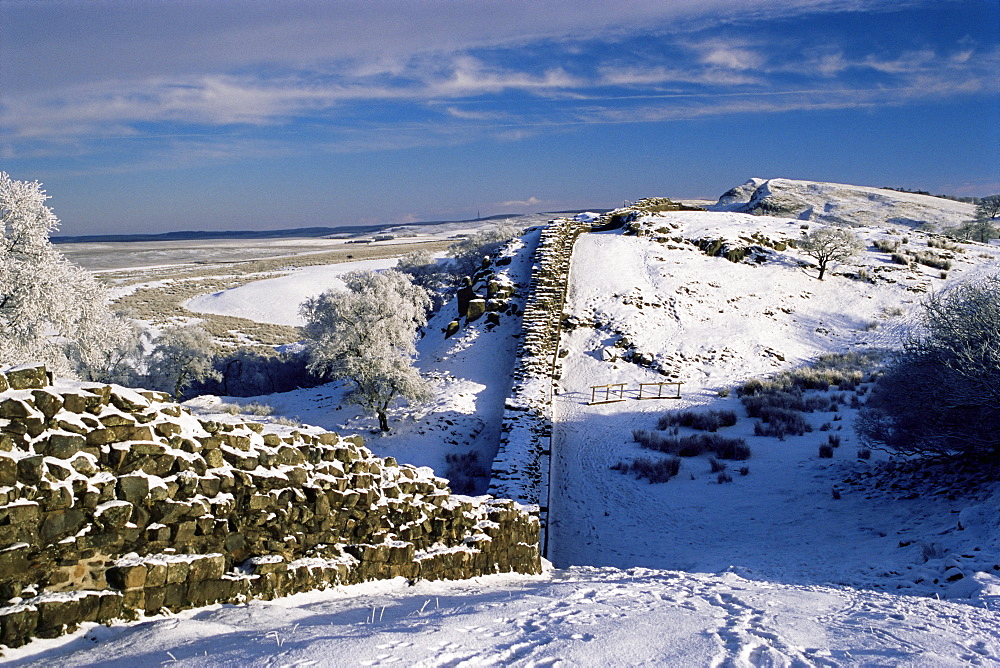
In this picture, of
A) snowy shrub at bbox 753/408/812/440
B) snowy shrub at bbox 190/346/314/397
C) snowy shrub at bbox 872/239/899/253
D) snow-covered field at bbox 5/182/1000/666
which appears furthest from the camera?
snowy shrub at bbox 872/239/899/253

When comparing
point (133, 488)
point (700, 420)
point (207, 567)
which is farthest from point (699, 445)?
point (133, 488)

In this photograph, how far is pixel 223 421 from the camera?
5.42 meters

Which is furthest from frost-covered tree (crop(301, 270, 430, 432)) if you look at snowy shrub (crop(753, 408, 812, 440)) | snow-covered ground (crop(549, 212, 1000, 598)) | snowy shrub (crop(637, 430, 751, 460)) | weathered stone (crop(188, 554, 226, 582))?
weathered stone (crop(188, 554, 226, 582))

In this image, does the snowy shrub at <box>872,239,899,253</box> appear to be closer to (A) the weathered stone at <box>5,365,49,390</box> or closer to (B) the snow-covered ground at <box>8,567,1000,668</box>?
(B) the snow-covered ground at <box>8,567,1000,668</box>

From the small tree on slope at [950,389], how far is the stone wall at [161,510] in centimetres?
838

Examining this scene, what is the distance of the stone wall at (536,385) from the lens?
11266mm

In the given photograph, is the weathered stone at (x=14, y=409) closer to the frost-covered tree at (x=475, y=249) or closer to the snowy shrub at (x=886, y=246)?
the frost-covered tree at (x=475, y=249)

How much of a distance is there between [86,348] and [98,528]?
8043mm

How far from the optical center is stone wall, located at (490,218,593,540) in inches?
444

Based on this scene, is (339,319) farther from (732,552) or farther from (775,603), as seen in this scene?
(775,603)

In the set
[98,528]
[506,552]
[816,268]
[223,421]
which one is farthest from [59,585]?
[816,268]

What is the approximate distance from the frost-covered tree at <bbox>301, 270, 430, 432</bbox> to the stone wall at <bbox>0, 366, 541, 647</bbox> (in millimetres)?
8716

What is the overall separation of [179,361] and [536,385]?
1319 centimetres

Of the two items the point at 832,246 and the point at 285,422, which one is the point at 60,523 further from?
the point at 832,246
